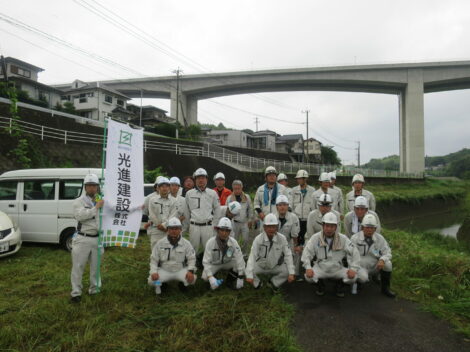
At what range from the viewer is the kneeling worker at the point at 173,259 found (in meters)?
4.35

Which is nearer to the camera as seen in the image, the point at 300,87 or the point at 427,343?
the point at 427,343

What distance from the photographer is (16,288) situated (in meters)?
4.56

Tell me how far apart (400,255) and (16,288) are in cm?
770

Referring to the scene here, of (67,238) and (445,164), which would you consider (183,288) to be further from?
(445,164)

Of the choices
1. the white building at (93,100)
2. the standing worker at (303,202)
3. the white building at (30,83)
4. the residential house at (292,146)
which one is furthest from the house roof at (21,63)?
the standing worker at (303,202)

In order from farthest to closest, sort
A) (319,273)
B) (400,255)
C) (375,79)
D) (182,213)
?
(375,79) → (400,255) → (182,213) → (319,273)

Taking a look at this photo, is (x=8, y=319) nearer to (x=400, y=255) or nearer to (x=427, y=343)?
(x=427, y=343)

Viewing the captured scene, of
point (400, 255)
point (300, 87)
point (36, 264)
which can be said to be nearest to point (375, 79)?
point (300, 87)

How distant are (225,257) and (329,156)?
5618 cm

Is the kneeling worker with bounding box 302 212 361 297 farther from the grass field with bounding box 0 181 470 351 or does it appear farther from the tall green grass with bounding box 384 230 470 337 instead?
the tall green grass with bounding box 384 230 470 337

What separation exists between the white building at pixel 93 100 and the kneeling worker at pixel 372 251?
33004 millimetres

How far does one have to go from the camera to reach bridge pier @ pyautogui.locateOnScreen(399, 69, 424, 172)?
33.1 m

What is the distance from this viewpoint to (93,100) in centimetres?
3272

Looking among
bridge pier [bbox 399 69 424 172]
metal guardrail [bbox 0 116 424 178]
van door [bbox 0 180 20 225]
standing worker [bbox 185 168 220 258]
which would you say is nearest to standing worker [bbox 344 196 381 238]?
standing worker [bbox 185 168 220 258]
